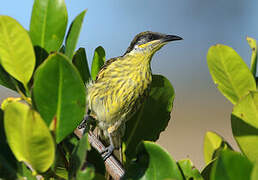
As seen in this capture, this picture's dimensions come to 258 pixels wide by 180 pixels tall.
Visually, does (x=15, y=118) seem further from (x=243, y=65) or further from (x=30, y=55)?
(x=243, y=65)

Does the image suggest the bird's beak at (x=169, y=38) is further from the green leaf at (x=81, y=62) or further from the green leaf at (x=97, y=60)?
the green leaf at (x=81, y=62)

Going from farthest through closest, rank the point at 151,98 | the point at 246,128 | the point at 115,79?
the point at 115,79
the point at 151,98
the point at 246,128

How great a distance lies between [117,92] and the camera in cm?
232

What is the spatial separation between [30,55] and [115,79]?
4.33 feet

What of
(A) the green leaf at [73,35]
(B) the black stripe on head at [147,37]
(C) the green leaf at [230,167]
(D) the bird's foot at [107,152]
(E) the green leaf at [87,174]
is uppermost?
(A) the green leaf at [73,35]

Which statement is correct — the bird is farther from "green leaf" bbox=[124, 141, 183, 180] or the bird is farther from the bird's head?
"green leaf" bbox=[124, 141, 183, 180]

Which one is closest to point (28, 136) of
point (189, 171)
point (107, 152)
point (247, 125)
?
point (189, 171)

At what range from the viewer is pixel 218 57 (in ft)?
4.13

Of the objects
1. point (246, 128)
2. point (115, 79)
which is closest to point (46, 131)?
point (246, 128)

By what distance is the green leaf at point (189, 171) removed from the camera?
3.20ft

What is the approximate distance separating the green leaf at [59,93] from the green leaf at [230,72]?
531 mm

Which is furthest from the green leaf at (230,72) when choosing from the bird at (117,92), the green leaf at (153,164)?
the bird at (117,92)

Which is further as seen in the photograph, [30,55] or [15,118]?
[30,55]

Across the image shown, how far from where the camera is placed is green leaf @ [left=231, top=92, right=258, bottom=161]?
1.05 metres
